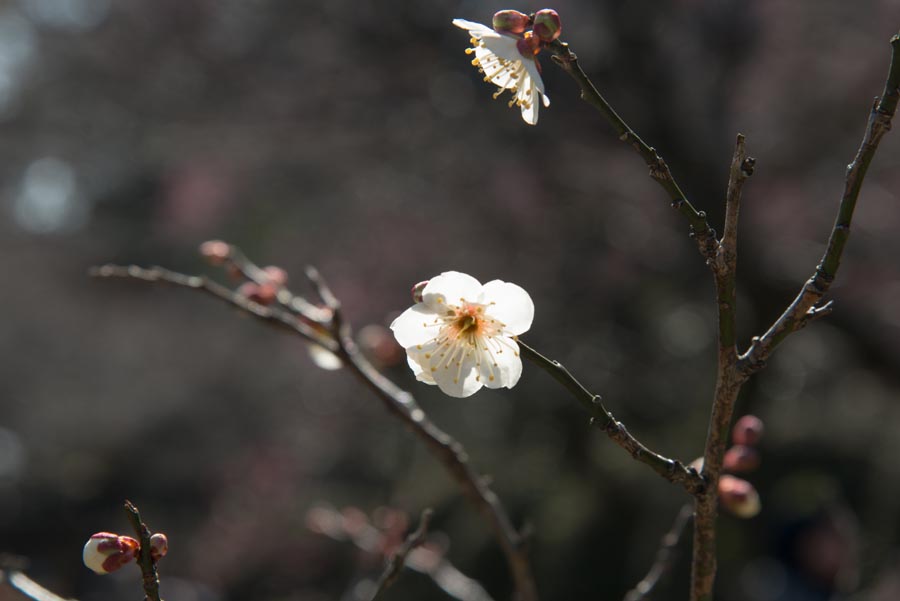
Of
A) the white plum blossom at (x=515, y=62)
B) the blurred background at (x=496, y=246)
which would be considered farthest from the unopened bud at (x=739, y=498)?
the blurred background at (x=496, y=246)

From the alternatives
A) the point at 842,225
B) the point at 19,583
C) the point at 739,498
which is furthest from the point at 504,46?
the point at 19,583

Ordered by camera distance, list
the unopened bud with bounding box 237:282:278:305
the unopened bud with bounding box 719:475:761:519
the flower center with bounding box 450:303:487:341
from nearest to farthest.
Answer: the flower center with bounding box 450:303:487:341, the unopened bud with bounding box 719:475:761:519, the unopened bud with bounding box 237:282:278:305

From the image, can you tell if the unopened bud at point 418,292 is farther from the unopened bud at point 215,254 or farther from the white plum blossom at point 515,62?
the unopened bud at point 215,254

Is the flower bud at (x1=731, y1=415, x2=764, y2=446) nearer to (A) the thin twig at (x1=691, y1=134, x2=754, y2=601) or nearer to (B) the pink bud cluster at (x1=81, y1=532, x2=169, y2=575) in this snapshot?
(A) the thin twig at (x1=691, y1=134, x2=754, y2=601)

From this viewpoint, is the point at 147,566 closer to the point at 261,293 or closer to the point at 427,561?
the point at 261,293

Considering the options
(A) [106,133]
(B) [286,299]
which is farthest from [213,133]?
(B) [286,299]

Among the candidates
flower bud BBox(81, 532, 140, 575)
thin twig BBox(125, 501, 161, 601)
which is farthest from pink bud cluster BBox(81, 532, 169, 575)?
thin twig BBox(125, 501, 161, 601)
